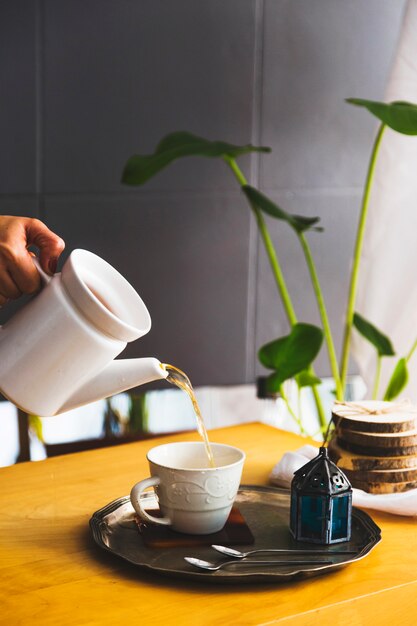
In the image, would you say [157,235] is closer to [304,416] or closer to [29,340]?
[304,416]

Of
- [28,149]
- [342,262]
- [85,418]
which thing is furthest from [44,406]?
[342,262]

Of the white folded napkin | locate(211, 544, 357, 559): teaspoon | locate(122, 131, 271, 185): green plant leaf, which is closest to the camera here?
locate(211, 544, 357, 559): teaspoon

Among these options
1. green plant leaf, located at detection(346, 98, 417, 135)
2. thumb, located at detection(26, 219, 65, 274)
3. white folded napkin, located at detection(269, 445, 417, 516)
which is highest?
green plant leaf, located at detection(346, 98, 417, 135)

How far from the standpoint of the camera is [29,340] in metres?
0.95

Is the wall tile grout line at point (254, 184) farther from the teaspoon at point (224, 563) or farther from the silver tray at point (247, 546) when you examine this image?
the teaspoon at point (224, 563)

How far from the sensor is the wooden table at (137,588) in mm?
848

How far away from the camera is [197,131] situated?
7.10 ft

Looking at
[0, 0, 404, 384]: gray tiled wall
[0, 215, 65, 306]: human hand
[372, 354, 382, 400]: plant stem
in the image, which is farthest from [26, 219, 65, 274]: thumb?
[372, 354, 382, 400]: plant stem

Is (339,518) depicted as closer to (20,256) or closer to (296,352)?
(20,256)

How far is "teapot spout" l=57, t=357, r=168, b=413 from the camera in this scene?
0.99 meters

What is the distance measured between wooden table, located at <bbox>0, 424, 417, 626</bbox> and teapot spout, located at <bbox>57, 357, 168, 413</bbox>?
0.56 ft

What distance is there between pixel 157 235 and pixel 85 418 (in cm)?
53

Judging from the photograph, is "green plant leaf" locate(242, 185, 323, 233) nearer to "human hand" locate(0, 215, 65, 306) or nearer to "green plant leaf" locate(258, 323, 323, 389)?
"green plant leaf" locate(258, 323, 323, 389)

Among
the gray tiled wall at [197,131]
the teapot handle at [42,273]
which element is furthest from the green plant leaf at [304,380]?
the teapot handle at [42,273]
